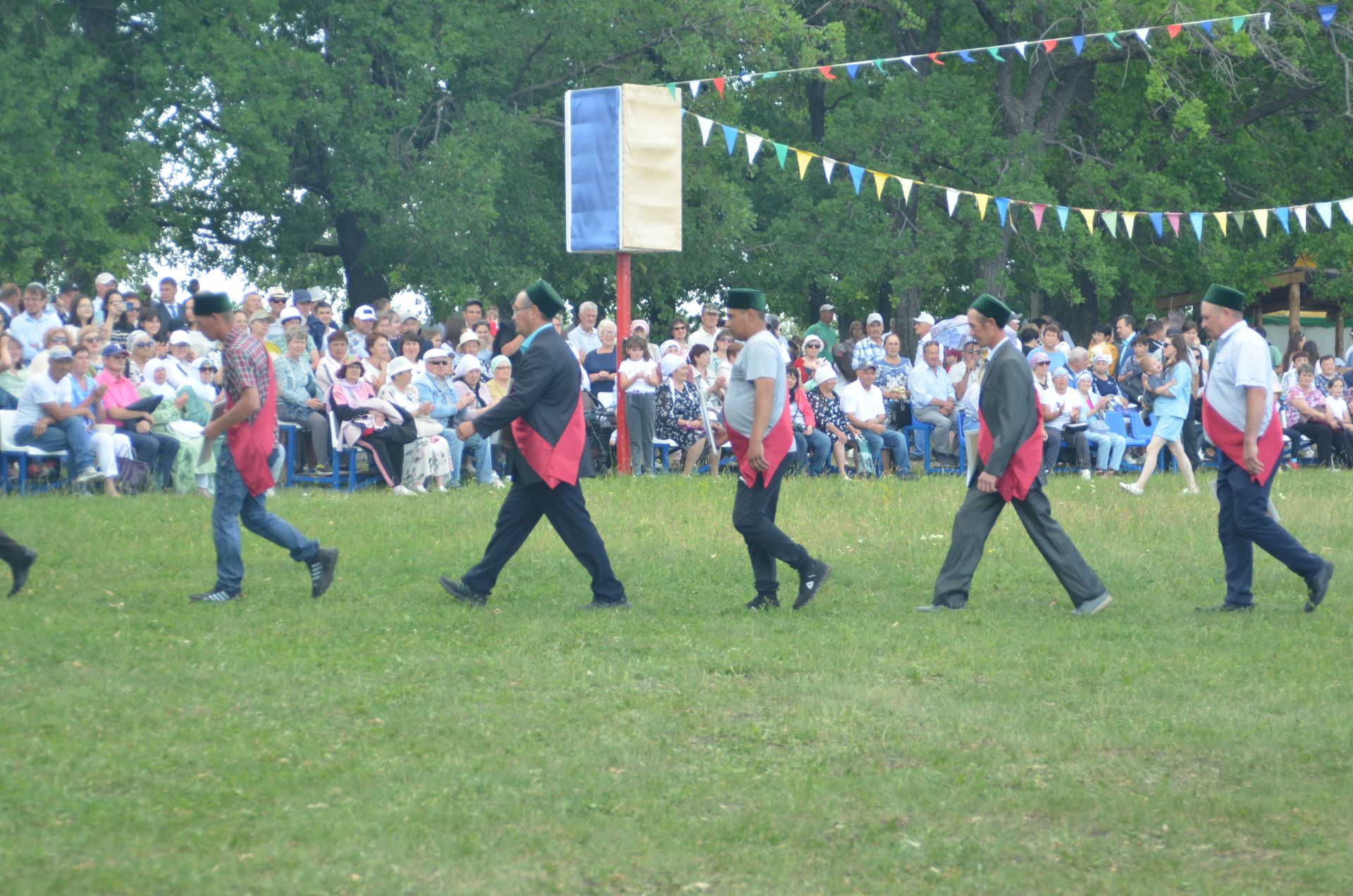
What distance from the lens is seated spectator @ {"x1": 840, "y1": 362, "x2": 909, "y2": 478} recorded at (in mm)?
17453

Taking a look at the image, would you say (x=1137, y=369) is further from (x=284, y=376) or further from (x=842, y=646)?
(x=842, y=646)

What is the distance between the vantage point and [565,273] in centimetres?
3048

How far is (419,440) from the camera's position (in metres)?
15.0

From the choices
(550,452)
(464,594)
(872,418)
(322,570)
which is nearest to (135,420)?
(322,570)

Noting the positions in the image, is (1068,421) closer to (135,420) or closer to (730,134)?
(730,134)

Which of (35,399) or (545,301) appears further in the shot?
(35,399)

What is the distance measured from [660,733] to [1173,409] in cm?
1013

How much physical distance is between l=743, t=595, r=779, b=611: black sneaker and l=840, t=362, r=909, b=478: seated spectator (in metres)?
8.19

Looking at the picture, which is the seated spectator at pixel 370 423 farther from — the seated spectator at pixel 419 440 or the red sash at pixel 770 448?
the red sash at pixel 770 448

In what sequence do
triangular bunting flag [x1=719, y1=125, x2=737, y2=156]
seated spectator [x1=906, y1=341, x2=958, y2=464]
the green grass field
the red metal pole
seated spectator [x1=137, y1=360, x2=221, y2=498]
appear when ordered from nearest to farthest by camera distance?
the green grass field, seated spectator [x1=137, y1=360, x2=221, y2=498], the red metal pole, triangular bunting flag [x1=719, y1=125, x2=737, y2=156], seated spectator [x1=906, y1=341, x2=958, y2=464]

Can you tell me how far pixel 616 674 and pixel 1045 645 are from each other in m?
2.30

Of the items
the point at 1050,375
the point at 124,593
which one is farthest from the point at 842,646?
the point at 1050,375

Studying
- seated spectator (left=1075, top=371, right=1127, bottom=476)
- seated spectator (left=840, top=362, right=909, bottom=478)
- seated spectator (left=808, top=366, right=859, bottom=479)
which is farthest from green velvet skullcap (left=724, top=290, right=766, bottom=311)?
seated spectator (left=1075, top=371, right=1127, bottom=476)

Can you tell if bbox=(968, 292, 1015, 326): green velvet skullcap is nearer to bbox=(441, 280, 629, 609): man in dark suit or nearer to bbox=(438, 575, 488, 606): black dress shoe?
bbox=(441, 280, 629, 609): man in dark suit
